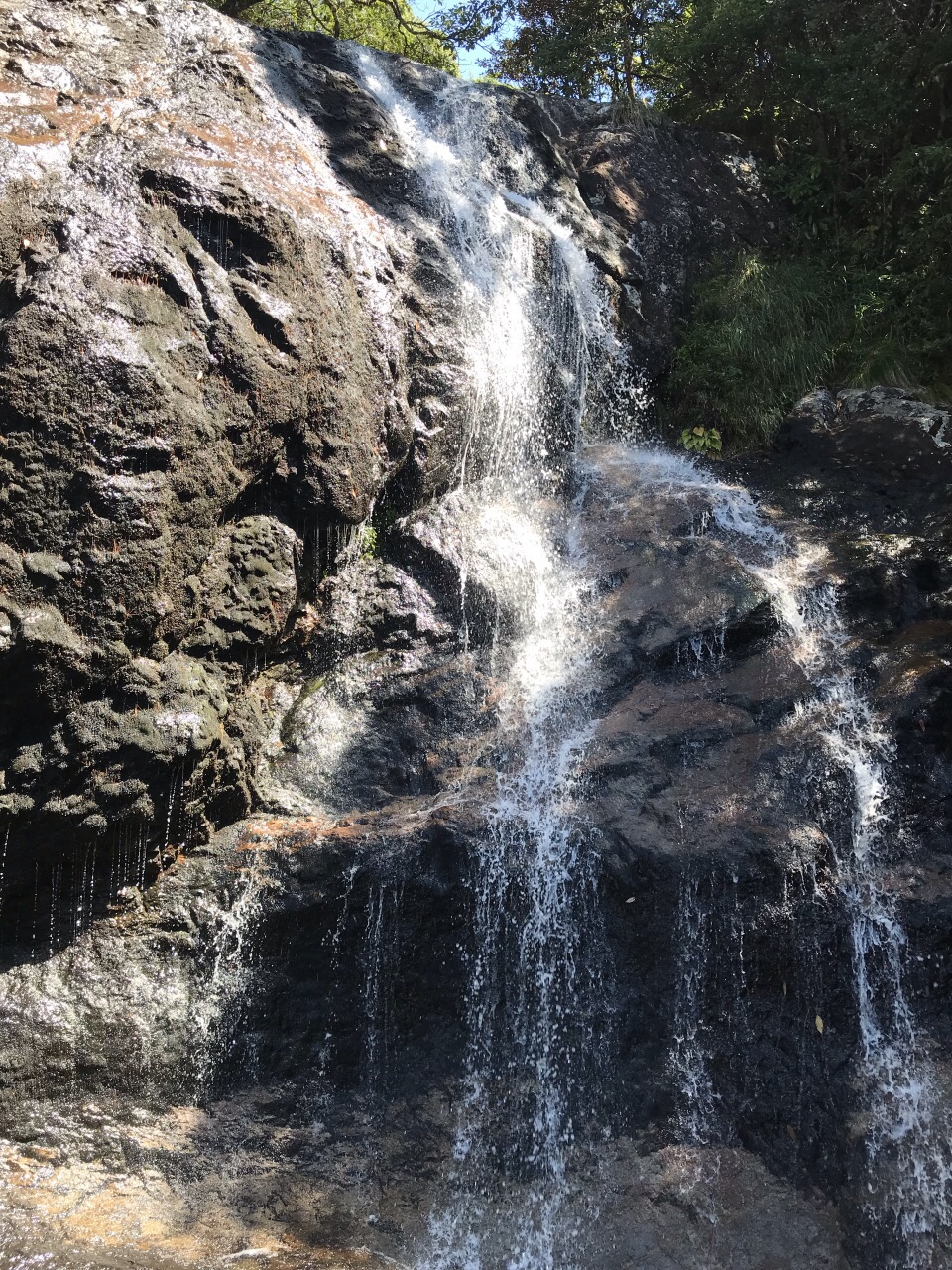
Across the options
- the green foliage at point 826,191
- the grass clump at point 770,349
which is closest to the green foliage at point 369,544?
the grass clump at point 770,349

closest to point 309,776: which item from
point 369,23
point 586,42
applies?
point 586,42

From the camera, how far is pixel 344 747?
21.3 feet

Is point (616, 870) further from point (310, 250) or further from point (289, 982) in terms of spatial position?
point (310, 250)

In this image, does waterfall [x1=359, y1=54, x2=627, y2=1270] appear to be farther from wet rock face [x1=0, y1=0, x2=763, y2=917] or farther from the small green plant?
the small green plant

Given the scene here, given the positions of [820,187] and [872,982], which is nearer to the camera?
[872,982]

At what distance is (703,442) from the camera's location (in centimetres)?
933

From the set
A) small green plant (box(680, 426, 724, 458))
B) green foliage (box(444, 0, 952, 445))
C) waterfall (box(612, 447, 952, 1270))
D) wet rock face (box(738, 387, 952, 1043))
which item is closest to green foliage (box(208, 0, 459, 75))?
green foliage (box(444, 0, 952, 445))

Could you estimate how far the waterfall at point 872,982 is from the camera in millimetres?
4797

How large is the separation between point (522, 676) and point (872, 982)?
282 centimetres

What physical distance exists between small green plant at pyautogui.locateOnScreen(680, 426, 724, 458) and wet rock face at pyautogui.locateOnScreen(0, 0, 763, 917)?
8.20 feet

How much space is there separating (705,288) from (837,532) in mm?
3893

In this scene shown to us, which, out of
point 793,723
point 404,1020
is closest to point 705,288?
point 793,723

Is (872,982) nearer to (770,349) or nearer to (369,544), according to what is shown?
(369,544)

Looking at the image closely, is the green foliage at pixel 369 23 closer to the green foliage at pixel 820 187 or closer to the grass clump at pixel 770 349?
the green foliage at pixel 820 187
